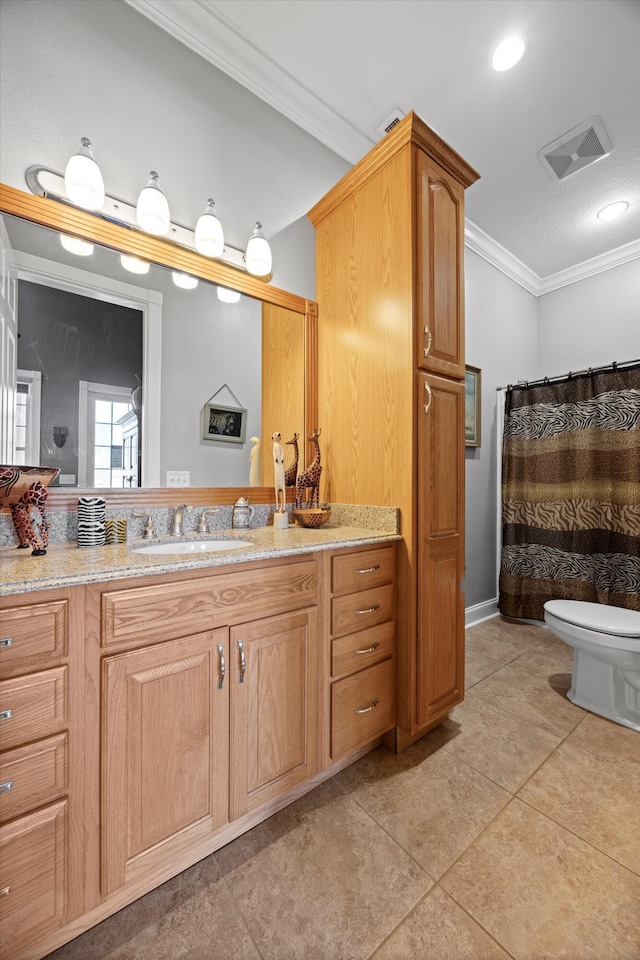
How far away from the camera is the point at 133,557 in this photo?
3.58ft

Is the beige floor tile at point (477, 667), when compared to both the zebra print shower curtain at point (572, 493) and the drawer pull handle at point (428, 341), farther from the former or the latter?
the drawer pull handle at point (428, 341)

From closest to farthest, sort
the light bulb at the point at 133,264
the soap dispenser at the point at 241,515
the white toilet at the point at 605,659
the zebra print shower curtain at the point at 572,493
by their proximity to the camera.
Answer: the light bulb at the point at 133,264
the soap dispenser at the point at 241,515
the white toilet at the point at 605,659
the zebra print shower curtain at the point at 572,493

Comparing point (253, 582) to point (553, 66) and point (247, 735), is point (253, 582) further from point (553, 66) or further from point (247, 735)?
point (553, 66)

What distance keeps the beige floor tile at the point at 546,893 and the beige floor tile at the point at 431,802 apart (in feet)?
0.16

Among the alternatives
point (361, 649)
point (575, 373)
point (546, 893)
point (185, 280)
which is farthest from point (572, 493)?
point (185, 280)

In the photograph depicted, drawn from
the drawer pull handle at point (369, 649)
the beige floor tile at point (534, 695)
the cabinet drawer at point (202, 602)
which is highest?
the cabinet drawer at point (202, 602)

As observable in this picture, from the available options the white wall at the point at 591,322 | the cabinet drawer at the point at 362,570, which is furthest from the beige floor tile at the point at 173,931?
the white wall at the point at 591,322

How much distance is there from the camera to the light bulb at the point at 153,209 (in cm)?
148

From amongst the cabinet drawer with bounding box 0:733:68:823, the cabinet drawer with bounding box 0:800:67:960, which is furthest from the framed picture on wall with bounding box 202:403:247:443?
the cabinet drawer with bounding box 0:800:67:960

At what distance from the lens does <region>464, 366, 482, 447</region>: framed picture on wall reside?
2.99m

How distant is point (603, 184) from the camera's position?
2521mm

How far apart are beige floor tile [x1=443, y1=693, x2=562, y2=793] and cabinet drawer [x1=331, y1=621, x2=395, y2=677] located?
541 millimetres

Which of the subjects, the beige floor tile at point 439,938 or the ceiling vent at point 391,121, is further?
the ceiling vent at point 391,121

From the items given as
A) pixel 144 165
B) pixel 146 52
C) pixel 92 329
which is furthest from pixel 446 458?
pixel 146 52
